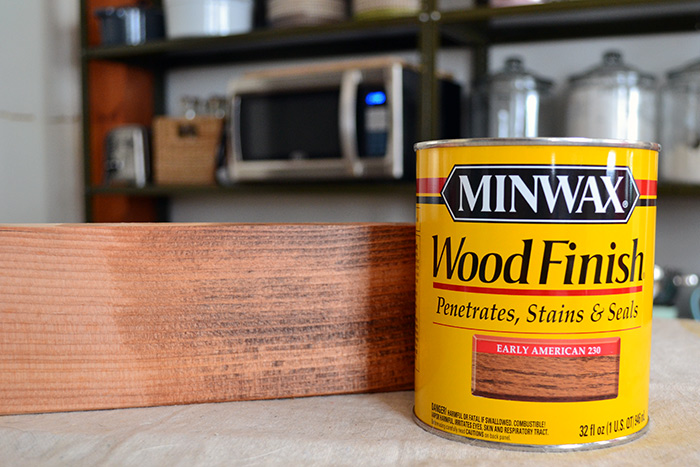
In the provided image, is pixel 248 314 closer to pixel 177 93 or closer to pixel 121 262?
pixel 121 262

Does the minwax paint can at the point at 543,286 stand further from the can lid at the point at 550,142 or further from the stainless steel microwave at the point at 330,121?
the stainless steel microwave at the point at 330,121

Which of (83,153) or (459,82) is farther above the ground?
(459,82)

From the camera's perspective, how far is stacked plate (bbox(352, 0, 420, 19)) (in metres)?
1.80

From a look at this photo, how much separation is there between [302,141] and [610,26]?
0.99 metres

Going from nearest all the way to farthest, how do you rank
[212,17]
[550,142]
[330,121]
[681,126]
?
[550,142], [681,126], [330,121], [212,17]

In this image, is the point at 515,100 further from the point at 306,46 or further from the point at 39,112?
the point at 39,112

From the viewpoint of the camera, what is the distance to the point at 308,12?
1.93m

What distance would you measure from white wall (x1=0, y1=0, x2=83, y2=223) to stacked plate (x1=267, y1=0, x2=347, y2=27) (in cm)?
102

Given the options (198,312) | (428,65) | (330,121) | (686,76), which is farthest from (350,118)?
(198,312)

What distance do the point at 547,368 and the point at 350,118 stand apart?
1.44m

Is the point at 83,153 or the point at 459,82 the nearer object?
the point at 459,82

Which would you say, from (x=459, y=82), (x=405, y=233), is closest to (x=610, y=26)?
(x=459, y=82)

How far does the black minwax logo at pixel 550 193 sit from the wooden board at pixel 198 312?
125mm

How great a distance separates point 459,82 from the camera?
83.2 inches
